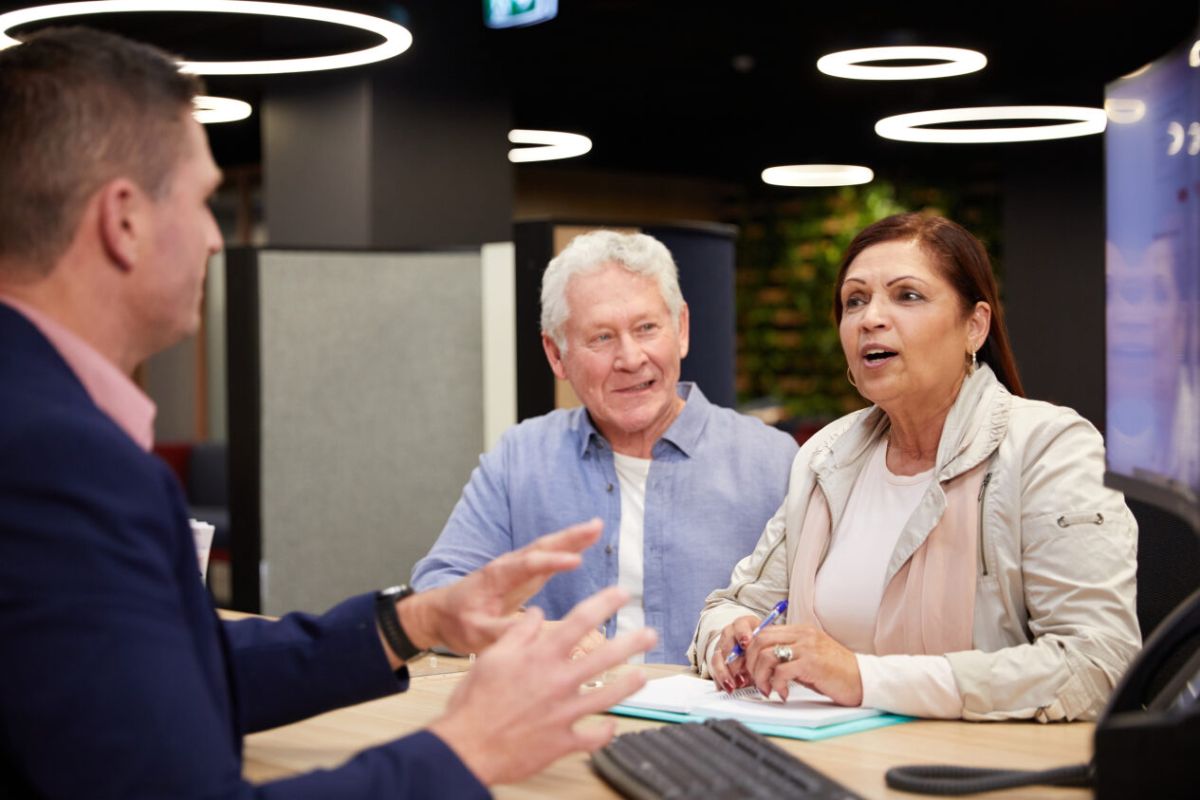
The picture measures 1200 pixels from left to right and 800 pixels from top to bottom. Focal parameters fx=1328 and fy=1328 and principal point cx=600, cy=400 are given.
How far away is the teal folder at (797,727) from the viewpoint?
159 centimetres

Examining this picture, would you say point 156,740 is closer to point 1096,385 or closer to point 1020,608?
point 1020,608

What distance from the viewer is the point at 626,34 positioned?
8.12 meters

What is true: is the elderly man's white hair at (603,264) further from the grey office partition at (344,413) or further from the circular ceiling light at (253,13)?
the circular ceiling light at (253,13)

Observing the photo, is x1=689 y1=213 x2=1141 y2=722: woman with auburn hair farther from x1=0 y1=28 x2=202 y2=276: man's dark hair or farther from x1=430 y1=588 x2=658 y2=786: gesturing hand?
x1=0 y1=28 x2=202 y2=276: man's dark hair

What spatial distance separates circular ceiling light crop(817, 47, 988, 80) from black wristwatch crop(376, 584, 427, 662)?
183 inches

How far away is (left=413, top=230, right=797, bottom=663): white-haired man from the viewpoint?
2668 millimetres

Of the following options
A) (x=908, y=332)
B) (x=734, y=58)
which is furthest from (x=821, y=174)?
(x=908, y=332)

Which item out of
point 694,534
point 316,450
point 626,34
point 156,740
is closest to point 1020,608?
point 694,534

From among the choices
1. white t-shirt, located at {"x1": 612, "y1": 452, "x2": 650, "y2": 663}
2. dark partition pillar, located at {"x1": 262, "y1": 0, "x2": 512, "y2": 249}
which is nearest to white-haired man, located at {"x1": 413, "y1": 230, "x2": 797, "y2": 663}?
white t-shirt, located at {"x1": 612, "y1": 452, "x2": 650, "y2": 663}

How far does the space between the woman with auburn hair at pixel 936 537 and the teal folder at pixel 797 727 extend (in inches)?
Result: 1.5

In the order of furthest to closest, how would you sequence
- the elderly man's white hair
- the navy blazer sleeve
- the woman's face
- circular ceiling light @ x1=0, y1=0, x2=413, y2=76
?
circular ceiling light @ x1=0, y1=0, x2=413, y2=76
the elderly man's white hair
the woman's face
the navy blazer sleeve

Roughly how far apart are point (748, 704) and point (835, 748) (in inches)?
9.6

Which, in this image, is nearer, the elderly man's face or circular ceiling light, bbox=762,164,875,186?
the elderly man's face

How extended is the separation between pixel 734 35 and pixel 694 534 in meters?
6.06
